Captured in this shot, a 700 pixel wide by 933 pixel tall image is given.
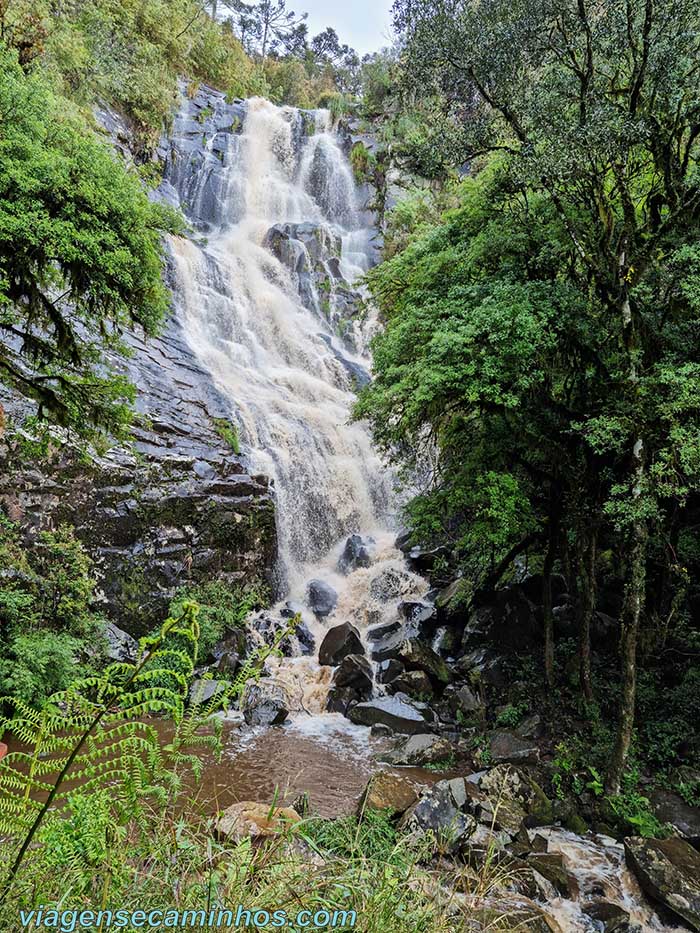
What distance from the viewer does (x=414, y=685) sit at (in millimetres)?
9836

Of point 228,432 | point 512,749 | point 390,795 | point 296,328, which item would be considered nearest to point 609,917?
point 390,795

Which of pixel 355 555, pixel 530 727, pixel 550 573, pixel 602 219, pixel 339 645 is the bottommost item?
pixel 530 727

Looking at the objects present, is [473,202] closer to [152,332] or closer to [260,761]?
[152,332]

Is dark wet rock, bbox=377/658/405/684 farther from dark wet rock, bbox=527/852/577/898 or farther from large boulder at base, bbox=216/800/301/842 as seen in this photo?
large boulder at base, bbox=216/800/301/842

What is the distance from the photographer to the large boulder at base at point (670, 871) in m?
4.94

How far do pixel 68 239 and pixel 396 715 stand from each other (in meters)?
8.36

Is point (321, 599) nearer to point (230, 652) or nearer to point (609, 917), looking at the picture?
point (230, 652)

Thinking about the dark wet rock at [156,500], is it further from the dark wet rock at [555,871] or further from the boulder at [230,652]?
the dark wet rock at [555,871]

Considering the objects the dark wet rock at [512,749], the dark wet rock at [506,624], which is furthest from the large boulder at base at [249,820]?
the dark wet rock at [506,624]

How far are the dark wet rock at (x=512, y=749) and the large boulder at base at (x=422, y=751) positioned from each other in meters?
0.63

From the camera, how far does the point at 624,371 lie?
688 centimetres

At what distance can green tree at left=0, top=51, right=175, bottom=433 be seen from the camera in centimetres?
557

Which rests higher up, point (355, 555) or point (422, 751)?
point (355, 555)

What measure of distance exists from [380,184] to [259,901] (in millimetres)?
31402
